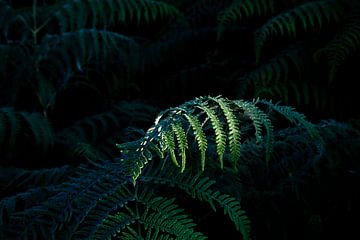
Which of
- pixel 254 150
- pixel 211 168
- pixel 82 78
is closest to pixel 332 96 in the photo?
pixel 254 150

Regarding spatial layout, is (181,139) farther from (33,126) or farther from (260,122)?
(33,126)

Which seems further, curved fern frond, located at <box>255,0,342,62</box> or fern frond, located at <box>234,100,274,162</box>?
curved fern frond, located at <box>255,0,342,62</box>

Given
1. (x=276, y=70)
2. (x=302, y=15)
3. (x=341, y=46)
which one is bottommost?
(x=276, y=70)

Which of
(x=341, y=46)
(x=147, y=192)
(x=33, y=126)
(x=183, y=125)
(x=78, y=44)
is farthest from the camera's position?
(x=78, y=44)

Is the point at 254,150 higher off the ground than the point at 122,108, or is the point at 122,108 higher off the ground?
the point at 254,150

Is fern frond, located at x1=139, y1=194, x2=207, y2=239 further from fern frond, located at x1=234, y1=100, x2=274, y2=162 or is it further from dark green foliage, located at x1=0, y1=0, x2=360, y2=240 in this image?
fern frond, located at x1=234, y1=100, x2=274, y2=162

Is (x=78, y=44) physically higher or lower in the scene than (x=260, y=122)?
lower

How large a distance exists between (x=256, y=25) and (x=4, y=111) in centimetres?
162

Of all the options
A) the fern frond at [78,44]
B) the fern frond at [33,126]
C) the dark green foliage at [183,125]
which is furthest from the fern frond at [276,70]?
the fern frond at [33,126]

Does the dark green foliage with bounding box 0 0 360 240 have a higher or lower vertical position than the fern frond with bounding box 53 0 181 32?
lower

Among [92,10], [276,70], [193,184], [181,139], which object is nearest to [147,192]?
[193,184]

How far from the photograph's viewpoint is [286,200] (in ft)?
4.76

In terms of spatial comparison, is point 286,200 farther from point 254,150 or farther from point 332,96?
point 332,96

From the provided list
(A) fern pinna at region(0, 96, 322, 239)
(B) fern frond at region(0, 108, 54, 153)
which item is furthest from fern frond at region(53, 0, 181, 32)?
(A) fern pinna at region(0, 96, 322, 239)
